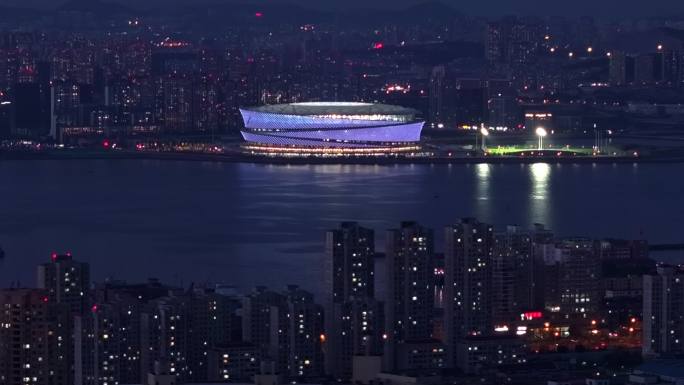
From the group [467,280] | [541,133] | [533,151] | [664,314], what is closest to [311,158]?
[533,151]

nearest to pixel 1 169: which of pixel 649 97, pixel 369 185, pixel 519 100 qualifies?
pixel 369 185

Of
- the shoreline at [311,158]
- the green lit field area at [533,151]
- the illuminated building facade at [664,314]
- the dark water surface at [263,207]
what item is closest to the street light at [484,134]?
the green lit field area at [533,151]

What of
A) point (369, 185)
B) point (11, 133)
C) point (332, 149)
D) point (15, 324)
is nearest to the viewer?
point (15, 324)

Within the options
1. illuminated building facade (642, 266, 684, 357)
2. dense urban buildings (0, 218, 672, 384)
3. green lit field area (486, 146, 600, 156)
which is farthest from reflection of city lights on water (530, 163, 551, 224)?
illuminated building facade (642, 266, 684, 357)

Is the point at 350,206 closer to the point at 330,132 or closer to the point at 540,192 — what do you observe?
the point at 540,192

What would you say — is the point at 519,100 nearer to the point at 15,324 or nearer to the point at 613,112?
the point at 613,112
